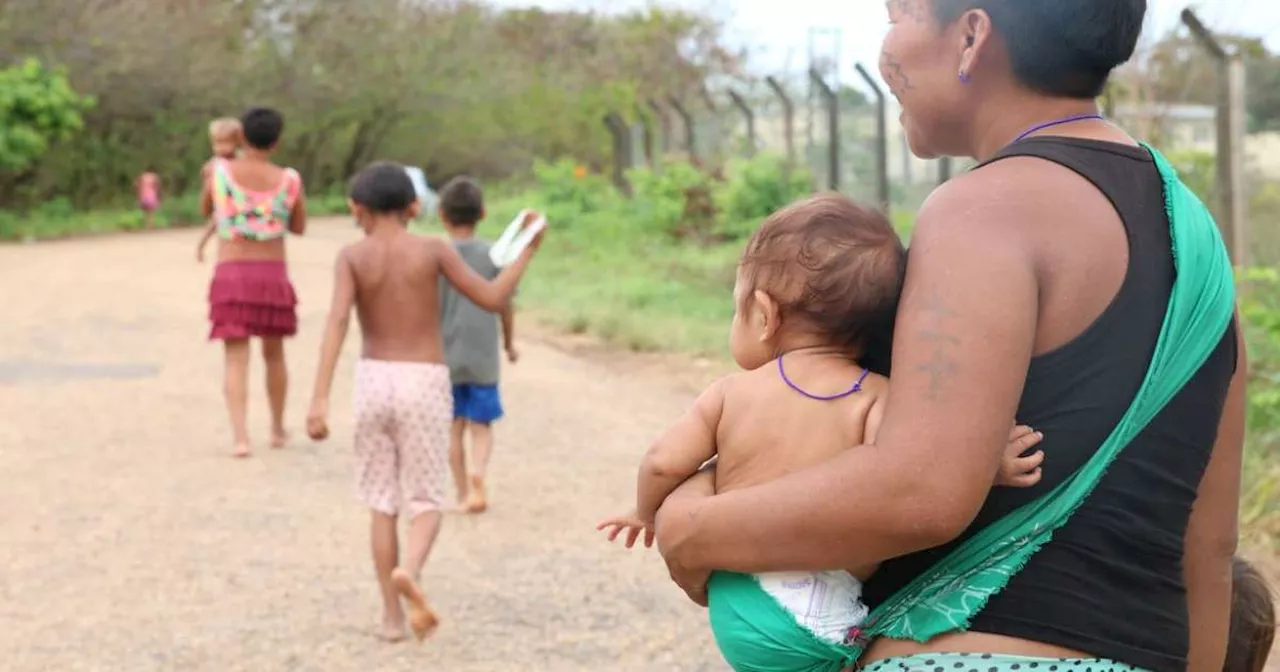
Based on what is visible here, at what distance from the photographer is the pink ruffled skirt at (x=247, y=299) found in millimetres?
8508

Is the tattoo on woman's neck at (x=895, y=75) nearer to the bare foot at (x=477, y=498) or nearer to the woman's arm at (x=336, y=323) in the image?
the woman's arm at (x=336, y=323)

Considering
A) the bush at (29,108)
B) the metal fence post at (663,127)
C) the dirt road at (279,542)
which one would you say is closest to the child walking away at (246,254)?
the dirt road at (279,542)

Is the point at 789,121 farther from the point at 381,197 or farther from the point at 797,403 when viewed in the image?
the point at 797,403

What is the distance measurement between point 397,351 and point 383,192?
1.78ft

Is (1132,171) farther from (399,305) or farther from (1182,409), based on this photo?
(399,305)

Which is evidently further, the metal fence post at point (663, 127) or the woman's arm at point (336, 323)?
the metal fence post at point (663, 127)

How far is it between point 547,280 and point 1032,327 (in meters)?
16.5

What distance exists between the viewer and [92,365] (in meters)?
12.2

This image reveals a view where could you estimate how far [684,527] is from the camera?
1996mm

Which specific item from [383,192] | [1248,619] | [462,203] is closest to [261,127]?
[462,203]

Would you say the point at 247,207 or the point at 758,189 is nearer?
the point at 247,207

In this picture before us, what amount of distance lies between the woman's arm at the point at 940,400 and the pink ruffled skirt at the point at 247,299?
6.98m

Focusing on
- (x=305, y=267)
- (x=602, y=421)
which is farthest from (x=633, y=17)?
(x=602, y=421)

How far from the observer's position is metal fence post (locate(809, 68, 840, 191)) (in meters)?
16.3
